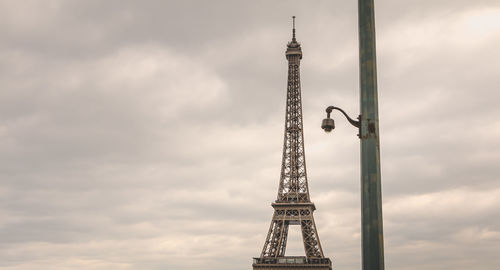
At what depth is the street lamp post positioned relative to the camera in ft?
49.9

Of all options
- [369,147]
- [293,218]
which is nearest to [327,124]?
[369,147]

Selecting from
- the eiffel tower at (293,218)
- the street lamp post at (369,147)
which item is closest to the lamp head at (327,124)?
the street lamp post at (369,147)

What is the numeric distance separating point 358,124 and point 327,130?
112 inches

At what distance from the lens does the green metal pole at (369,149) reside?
49.9ft

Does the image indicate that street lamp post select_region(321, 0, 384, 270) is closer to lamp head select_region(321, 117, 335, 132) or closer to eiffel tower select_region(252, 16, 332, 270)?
lamp head select_region(321, 117, 335, 132)

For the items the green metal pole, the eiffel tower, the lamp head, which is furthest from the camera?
the eiffel tower

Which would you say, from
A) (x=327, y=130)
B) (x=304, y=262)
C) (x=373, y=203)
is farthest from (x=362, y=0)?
(x=304, y=262)

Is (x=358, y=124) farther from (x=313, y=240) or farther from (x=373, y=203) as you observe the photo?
(x=313, y=240)

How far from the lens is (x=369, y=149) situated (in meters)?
16.1

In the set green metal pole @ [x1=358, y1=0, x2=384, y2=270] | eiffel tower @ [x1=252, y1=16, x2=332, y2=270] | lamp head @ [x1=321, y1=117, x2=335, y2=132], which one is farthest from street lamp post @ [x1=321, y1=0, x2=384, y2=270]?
eiffel tower @ [x1=252, y1=16, x2=332, y2=270]

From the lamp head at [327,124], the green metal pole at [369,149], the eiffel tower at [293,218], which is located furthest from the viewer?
the eiffel tower at [293,218]

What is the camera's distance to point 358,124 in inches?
653

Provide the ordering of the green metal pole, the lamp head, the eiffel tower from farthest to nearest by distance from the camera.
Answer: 1. the eiffel tower
2. the lamp head
3. the green metal pole

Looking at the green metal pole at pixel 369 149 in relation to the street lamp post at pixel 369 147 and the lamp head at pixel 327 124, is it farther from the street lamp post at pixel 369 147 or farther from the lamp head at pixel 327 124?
the lamp head at pixel 327 124
